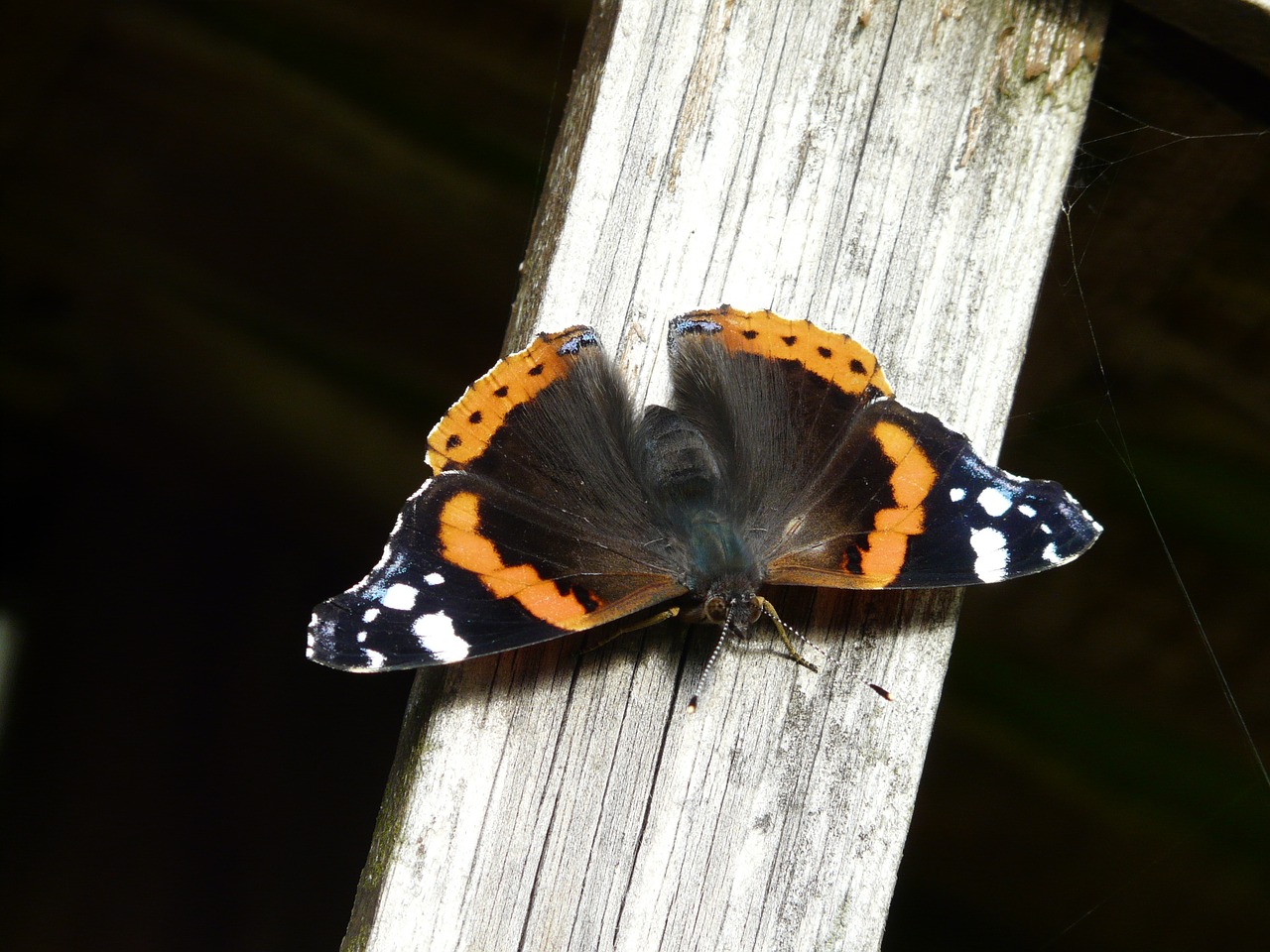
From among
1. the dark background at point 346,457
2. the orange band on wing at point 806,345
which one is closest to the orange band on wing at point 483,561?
the orange band on wing at point 806,345

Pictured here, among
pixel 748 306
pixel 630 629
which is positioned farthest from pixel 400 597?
pixel 748 306

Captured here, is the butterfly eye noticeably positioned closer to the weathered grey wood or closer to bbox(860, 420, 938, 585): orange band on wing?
the weathered grey wood

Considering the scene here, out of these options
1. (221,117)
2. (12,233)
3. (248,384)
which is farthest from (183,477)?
(221,117)

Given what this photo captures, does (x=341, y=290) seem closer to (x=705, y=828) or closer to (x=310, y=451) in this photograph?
(x=310, y=451)

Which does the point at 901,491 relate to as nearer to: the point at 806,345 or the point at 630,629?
the point at 806,345

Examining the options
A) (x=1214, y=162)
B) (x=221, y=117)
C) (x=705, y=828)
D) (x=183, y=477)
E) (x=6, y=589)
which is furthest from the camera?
(x=183, y=477)

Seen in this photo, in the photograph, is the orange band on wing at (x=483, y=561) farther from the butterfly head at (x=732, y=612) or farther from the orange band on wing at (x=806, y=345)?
the orange band on wing at (x=806, y=345)

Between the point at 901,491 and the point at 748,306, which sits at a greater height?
the point at 748,306
